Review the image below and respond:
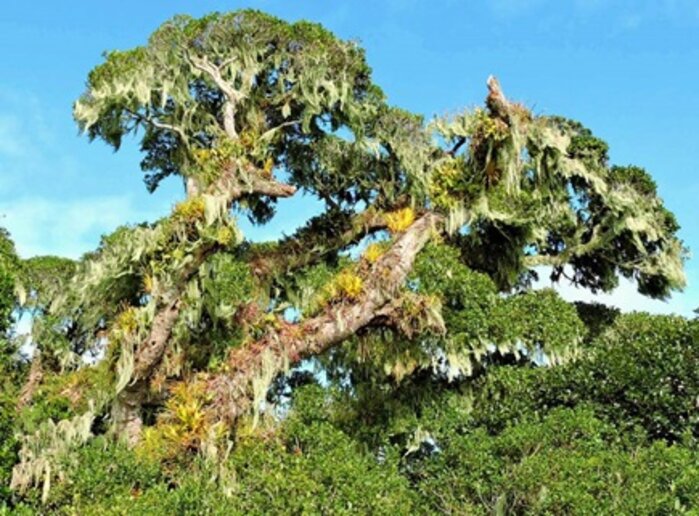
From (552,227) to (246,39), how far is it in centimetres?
685

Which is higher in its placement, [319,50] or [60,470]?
[319,50]

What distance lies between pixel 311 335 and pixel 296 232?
12.0 feet

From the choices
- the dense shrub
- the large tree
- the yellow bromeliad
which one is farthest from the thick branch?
the dense shrub

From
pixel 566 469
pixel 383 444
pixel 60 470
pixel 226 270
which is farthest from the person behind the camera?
pixel 383 444

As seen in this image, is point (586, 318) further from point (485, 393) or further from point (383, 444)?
point (383, 444)

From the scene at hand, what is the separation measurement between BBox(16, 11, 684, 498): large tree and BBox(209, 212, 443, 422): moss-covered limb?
1.0 inches

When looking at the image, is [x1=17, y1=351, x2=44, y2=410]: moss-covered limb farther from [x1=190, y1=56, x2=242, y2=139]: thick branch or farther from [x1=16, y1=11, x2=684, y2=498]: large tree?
[x1=190, y1=56, x2=242, y2=139]: thick branch

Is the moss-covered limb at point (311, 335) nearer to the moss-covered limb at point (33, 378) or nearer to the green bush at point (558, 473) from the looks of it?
the green bush at point (558, 473)

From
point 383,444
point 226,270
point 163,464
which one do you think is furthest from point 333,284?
point 163,464

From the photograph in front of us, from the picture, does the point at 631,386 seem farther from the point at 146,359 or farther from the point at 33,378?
the point at 33,378

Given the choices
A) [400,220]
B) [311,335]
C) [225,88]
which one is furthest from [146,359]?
[400,220]

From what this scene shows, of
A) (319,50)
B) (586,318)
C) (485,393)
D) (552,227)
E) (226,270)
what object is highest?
(319,50)

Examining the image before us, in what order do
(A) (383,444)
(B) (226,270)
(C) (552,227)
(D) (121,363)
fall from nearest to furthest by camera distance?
(D) (121,363) → (B) (226,270) → (A) (383,444) → (C) (552,227)

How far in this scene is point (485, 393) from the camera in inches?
503
